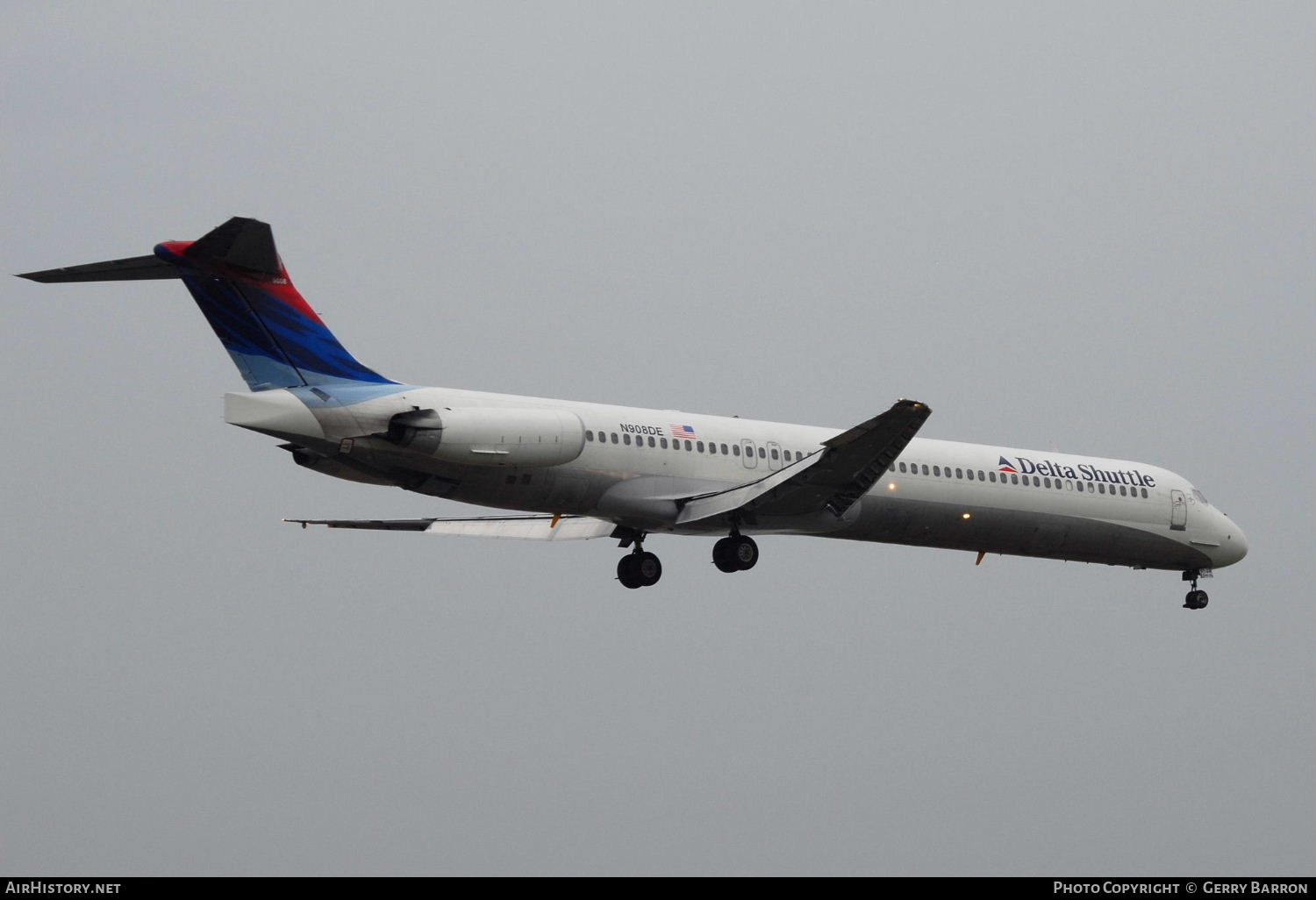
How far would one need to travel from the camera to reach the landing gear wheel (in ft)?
98.6

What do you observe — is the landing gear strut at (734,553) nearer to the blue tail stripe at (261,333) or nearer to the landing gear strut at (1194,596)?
the blue tail stripe at (261,333)

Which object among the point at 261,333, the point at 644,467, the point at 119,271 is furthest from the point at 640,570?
the point at 119,271

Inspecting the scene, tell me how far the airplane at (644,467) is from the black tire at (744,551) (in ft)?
0.10

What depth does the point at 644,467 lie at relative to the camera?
92.0 feet

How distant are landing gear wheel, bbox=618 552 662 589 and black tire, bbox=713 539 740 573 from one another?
4.34 ft

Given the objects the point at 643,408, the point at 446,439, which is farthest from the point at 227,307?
the point at 643,408

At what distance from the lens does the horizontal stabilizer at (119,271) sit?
78.4 feet

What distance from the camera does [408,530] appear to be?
31750 mm

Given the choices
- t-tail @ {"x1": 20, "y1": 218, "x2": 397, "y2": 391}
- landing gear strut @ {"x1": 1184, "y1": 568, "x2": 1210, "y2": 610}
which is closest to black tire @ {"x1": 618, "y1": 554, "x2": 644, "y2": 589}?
t-tail @ {"x1": 20, "y1": 218, "x2": 397, "y2": 391}

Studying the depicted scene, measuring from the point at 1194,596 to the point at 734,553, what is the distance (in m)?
11.0

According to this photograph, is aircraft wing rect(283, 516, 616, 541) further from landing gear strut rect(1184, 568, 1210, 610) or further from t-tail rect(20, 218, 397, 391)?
landing gear strut rect(1184, 568, 1210, 610)

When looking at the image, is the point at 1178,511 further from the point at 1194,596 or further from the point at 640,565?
the point at 640,565

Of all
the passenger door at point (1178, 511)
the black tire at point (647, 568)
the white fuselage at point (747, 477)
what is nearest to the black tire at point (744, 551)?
the white fuselage at point (747, 477)

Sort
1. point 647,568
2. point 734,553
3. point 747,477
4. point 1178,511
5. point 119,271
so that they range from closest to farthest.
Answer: point 119,271 < point 734,553 < point 747,477 < point 647,568 < point 1178,511
